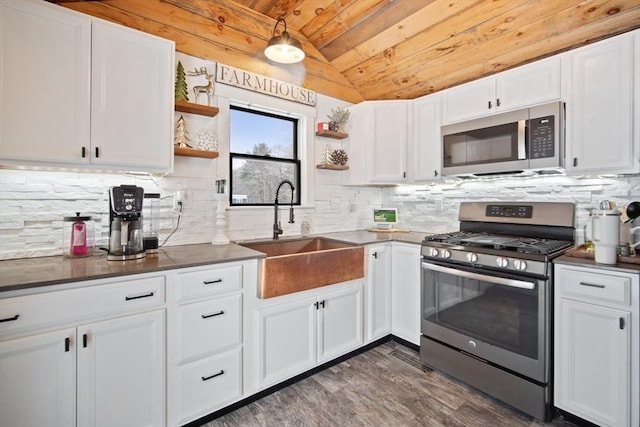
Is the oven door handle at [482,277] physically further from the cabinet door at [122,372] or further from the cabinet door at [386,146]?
the cabinet door at [122,372]

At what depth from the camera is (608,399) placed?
165 cm

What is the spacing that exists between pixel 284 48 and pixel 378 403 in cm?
268

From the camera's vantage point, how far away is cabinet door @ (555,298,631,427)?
1603 millimetres

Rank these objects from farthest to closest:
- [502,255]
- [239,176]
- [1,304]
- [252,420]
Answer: [239,176], [502,255], [252,420], [1,304]

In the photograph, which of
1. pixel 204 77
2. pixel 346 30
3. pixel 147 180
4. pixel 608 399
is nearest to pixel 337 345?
pixel 608 399

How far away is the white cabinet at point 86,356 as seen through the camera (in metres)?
1.27

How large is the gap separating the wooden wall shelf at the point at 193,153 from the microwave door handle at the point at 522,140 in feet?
7.48

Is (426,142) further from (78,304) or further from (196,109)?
(78,304)

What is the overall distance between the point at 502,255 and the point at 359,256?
1009mm

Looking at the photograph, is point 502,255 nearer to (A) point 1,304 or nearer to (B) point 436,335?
(B) point 436,335

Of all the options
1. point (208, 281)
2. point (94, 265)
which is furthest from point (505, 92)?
point (94, 265)

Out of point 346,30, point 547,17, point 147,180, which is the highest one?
point 346,30

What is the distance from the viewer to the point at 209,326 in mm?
1775

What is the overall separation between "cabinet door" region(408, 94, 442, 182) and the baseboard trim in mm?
1560
